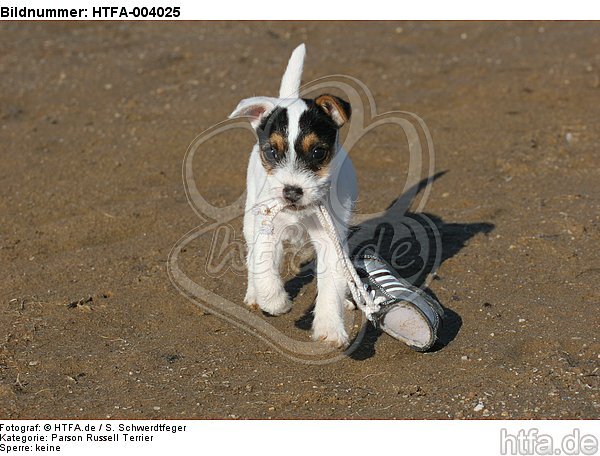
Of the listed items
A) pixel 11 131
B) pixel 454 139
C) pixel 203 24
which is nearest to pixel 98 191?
pixel 11 131

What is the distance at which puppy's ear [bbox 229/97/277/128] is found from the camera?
5.61m

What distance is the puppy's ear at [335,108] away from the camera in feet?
18.1

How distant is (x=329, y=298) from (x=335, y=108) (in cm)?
118

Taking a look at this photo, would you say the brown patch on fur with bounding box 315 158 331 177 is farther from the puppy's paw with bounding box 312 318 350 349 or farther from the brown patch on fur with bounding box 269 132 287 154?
the puppy's paw with bounding box 312 318 350 349

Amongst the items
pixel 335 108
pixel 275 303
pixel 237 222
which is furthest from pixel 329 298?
pixel 237 222

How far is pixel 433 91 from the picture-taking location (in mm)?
10953

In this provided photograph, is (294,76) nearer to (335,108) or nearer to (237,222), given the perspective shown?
(335,108)

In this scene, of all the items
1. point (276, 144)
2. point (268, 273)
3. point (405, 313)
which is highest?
point (276, 144)

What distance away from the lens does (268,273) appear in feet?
19.0

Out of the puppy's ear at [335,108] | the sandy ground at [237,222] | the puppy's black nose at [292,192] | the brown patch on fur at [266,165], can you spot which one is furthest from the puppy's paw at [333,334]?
the puppy's ear at [335,108]

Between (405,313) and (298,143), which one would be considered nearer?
(298,143)

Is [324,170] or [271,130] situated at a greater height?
[271,130]

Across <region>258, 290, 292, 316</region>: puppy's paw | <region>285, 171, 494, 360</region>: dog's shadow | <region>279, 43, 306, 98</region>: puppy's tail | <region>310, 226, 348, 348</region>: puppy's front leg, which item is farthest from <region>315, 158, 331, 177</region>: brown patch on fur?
<region>285, 171, 494, 360</region>: dog's shadow
